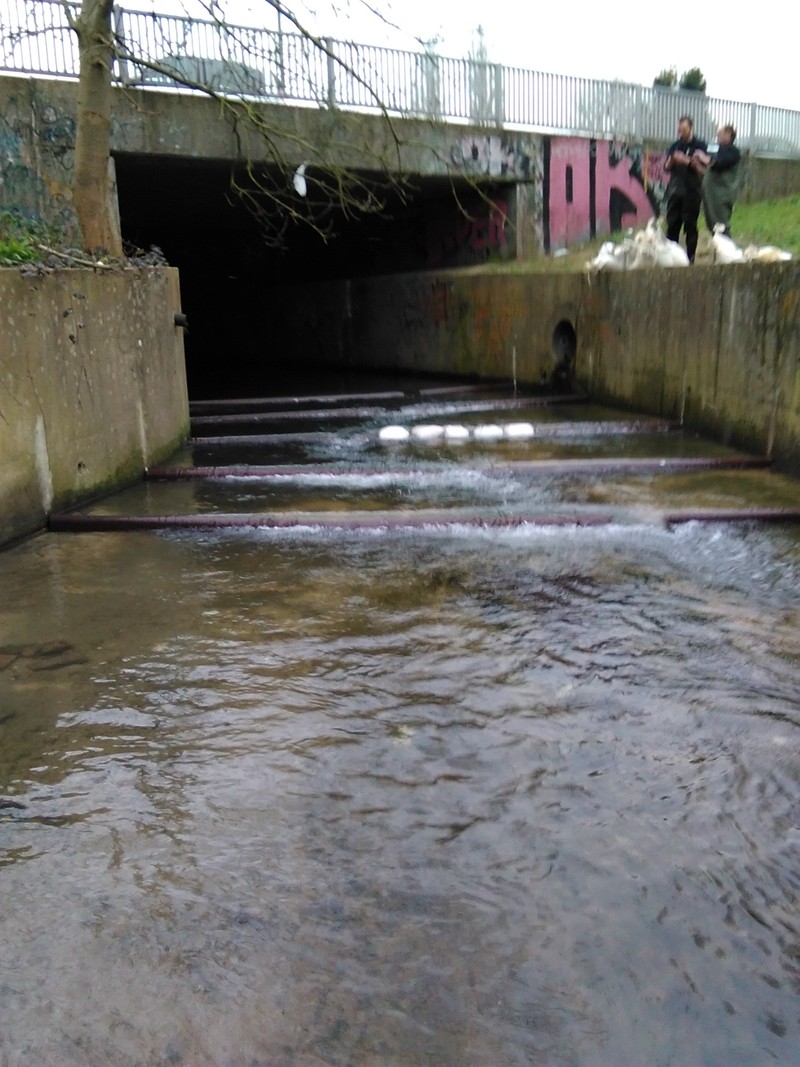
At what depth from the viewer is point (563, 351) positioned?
45.8ft

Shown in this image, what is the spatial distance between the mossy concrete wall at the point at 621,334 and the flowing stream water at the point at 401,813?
3.41m

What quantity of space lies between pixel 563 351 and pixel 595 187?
5.51 m

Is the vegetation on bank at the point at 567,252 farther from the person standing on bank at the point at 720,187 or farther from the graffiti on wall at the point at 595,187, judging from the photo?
the graffiti on wall at the point at 595,187

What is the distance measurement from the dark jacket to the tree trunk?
Result: 635cm

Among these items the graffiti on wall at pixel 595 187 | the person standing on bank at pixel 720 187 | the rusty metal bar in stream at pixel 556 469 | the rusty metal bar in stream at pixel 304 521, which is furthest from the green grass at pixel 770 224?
the rusty metal bar in stream at pixel 304 521

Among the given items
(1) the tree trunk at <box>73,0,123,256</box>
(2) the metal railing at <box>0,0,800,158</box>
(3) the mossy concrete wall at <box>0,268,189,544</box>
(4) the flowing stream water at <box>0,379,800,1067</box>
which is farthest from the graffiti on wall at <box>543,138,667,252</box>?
(4) the flowing stream water at <box>0,379,800,1067</box>

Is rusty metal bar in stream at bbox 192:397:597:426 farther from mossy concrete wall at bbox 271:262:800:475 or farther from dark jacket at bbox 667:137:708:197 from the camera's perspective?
dark jacket at bbox 667:137:708:197

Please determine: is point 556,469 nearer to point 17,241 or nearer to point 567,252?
point 17,241

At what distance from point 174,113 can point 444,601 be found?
10.5m

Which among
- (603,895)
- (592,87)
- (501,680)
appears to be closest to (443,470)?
(501,680)

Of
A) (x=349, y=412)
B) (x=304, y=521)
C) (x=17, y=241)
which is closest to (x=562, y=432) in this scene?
(x=349, y=412)

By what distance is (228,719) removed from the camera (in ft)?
11.6

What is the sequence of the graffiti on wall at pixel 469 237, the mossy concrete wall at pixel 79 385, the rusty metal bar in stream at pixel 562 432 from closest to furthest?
the mossy concrete wall at pixel 79 385 < the rusty metal bar in stream at pixel 562 432 < the graffiti on wall at pixel 469 237

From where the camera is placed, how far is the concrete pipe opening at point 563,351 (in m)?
13.7
